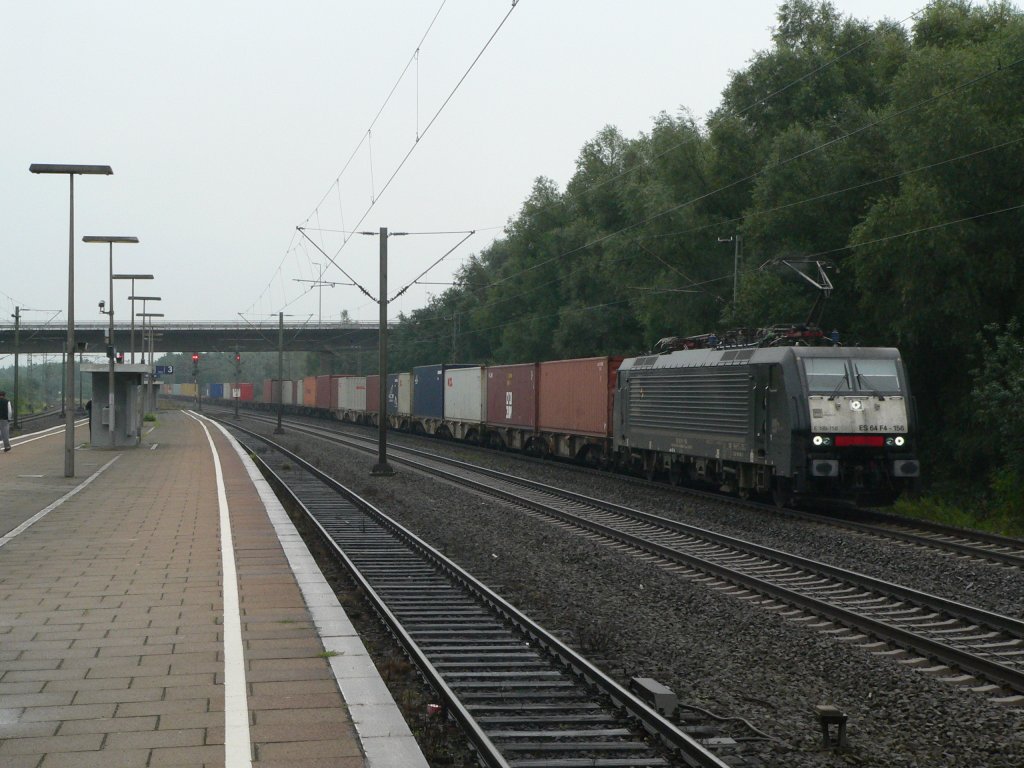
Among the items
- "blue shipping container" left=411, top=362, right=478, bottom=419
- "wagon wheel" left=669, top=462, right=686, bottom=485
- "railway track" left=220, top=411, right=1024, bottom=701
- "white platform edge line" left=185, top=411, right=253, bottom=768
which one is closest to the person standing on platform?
"blue shipping container" left=411, top=362, right=478, bottom=419

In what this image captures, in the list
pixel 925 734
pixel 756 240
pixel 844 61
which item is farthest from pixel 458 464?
pixel 925 734

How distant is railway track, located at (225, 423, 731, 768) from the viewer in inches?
238

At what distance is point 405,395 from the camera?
180 ft

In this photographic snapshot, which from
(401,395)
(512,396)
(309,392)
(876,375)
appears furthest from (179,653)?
(309,392)

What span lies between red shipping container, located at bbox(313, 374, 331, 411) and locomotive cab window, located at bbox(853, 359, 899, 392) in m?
56.8

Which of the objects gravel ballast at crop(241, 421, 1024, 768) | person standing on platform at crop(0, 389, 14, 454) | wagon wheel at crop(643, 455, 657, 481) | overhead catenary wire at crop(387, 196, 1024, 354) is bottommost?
gravel ballast at crop(241, 421, 1024, 768)

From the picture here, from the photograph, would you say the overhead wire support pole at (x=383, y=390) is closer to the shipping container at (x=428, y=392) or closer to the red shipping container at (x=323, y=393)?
the shipping container at (x=428, y=392)

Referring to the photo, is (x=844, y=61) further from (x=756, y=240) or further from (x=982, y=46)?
(x=982, y=46)

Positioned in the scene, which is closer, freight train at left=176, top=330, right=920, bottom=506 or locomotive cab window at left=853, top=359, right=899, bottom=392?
freight train at left=176, top=330, right=920, bottom=506

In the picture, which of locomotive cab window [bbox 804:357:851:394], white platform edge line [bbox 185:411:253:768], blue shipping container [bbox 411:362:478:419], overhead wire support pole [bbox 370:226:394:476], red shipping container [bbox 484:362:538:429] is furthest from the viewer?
blue shipping container [bbox 411:362:478:419]

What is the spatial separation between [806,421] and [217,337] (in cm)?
8066

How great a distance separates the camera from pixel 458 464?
3172 cm

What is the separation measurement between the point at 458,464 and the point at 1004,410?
15.9 metres

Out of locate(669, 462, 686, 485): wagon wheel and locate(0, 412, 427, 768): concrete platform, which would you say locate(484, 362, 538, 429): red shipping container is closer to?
locate(669, 462, 686, 485): wagon wheel
